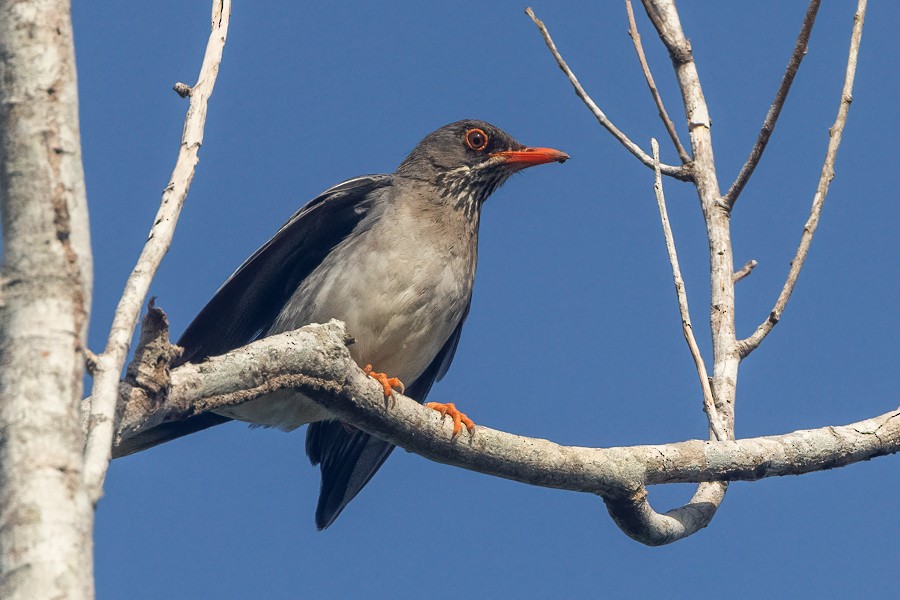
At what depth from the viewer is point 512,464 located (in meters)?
5.97

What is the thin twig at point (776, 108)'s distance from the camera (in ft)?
22.2

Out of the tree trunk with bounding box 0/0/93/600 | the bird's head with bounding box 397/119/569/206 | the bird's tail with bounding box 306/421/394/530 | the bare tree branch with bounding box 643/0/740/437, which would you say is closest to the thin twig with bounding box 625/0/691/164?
the bare tree branch with bounding box 643/0/740/437

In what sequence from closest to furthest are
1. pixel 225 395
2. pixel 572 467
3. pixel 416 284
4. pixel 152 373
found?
1. pixel 152 373
2. pixel 225 395
3. pixel 572 467
4. pixel 416 284

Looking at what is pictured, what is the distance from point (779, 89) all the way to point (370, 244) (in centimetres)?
301

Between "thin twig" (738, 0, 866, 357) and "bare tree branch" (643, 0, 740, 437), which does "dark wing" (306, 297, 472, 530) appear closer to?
"bare tree branch" (643, 0, 740, 437)

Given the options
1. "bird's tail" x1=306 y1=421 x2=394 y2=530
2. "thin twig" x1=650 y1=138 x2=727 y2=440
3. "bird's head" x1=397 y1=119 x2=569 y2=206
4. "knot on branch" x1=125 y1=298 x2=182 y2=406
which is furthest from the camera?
"bird's head" x1=397 y1=119 x2=569 y2=206

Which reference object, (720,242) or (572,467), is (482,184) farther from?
(572,467)

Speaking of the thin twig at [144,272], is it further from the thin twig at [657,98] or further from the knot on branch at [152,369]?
the thin twig at [657,98]

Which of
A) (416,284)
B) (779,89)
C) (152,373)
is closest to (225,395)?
(152,373)

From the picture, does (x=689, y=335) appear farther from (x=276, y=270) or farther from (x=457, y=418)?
(x=276, y=270)

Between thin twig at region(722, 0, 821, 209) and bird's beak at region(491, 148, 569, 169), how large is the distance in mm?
2198

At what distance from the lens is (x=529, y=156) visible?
9.41 m

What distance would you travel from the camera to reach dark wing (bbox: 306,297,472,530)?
8625 mm

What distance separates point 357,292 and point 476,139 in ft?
8.06
